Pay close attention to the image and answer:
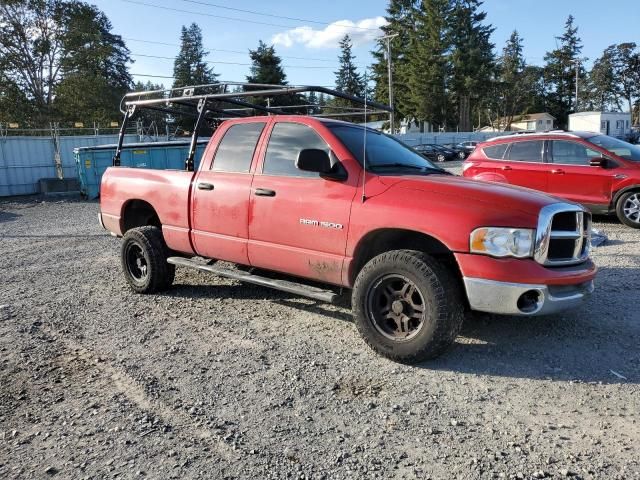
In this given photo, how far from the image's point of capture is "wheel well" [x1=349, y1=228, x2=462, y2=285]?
422 centimetres

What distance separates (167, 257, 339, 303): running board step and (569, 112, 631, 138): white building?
183ft

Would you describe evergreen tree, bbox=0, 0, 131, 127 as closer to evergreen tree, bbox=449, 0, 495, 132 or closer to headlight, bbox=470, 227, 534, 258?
evergreen tree, bbox=449, 0, 495, 132

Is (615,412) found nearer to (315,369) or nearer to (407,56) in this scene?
(315,369)

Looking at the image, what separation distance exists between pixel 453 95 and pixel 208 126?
2572 inches

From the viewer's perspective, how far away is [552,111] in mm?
92000

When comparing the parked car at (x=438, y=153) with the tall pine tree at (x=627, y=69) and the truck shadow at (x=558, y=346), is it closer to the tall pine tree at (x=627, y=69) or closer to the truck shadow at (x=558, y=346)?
the truck shadow at (x=558, y=346)

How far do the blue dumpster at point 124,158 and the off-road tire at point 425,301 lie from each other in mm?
14984

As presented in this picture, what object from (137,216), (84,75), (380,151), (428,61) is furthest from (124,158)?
(428,61)

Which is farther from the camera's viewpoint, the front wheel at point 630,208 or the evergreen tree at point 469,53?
the evergreen tree at point 469,53

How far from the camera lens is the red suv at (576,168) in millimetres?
9188

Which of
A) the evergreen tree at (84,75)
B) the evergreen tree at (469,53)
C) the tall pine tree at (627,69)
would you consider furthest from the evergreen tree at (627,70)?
the evergreen tree at (84,75)

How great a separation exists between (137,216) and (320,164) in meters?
3.27

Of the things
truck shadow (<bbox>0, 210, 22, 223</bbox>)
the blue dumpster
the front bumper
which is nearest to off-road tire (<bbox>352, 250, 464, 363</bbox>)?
the front bumper

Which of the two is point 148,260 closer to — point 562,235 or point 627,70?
point 562,235
